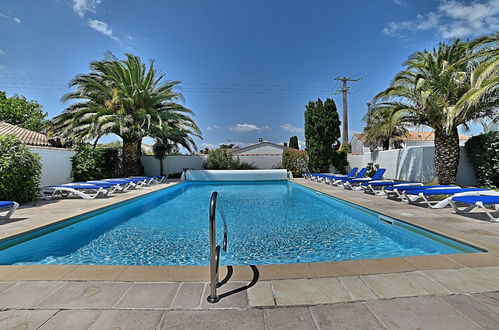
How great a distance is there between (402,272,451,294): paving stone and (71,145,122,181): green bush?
50.7 ft

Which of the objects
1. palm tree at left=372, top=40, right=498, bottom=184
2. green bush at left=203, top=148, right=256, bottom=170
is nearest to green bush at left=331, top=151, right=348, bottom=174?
green bush at left=203, top=148, right=256, bottom=170

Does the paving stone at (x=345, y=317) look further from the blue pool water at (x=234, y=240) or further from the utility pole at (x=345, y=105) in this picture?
the utility pole at (x=345, y=105)

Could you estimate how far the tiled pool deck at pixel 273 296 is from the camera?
2049mm

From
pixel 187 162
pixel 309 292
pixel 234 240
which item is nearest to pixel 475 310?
pixel 309 292

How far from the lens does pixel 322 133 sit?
19.1m

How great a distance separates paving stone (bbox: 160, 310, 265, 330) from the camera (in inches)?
78.3

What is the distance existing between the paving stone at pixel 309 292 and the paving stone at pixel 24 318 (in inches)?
78.0

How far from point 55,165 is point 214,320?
1408 cm

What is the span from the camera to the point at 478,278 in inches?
109

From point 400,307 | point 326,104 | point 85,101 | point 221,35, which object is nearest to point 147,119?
point 85,101

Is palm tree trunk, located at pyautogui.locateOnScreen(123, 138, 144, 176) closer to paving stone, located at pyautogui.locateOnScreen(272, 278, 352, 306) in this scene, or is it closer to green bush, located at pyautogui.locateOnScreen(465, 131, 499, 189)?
paving stone, located at pyautogui.locateOnScreen(272, 278, 352, 306)

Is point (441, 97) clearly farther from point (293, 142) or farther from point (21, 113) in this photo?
point (21, 113)

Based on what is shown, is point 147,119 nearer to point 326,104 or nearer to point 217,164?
point 217,164

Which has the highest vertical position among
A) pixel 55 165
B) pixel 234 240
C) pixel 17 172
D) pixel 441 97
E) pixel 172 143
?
pixel 441 97
